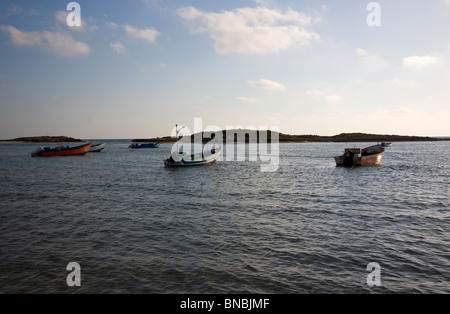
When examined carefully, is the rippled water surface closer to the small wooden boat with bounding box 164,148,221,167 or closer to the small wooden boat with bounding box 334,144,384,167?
the small wooden boat with bounding box 334,144,384,167

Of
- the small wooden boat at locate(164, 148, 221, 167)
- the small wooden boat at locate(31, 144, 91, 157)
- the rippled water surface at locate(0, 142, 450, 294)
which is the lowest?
the rippled water surface at locate(0, 142, 450, 294)

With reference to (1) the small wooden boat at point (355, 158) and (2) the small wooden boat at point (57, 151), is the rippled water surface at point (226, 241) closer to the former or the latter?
(1) the small wooden boat at point (355, 158)

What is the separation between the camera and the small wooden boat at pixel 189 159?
1762 inches

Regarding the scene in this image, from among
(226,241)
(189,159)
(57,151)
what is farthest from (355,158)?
(57,151)

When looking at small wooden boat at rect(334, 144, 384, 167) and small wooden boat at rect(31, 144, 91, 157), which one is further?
small wooden boat at rect(31, 144, 91, 157)

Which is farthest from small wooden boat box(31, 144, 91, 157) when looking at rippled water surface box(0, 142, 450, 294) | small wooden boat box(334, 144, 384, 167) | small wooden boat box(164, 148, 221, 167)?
small wooden boat box(334, 144, 384, 167)

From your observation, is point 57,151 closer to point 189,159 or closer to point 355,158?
point 189,159

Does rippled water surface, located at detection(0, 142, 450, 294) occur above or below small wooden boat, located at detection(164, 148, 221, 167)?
below

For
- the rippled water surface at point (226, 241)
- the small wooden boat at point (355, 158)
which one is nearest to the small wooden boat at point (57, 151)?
the rippled water surface at point (226, 241)

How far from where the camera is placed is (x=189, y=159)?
46.6m

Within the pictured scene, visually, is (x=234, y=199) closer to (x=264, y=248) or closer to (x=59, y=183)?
(x=264, y=248)

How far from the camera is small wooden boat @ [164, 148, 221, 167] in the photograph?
4475 centimetres

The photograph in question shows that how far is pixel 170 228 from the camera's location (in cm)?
1405
